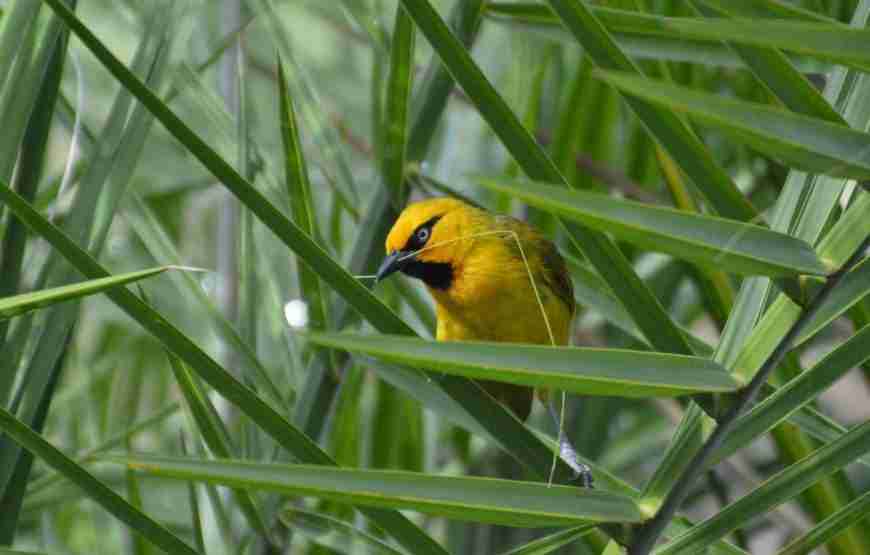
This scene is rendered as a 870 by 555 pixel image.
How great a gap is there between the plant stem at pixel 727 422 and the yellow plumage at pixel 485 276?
868 millimetres

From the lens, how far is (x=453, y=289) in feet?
6.97

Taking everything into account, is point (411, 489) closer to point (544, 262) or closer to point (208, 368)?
point (208, 368)

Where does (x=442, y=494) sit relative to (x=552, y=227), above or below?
below

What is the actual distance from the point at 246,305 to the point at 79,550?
1.10 metres

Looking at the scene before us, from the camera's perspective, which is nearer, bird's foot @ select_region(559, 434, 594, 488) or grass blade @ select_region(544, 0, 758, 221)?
grass blade @ select_region(544, 0, 758, 221)

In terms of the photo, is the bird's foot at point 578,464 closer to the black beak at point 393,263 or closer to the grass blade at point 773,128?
the black beak at point 393,263

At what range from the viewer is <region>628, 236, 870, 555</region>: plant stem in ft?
3.45

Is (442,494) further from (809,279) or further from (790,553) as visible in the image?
(790,553)

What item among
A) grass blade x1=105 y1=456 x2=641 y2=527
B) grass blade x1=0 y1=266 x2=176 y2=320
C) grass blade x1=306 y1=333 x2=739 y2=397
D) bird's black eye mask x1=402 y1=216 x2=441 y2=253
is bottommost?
grass blade x1=105 y1=456 x2=641 y2=527

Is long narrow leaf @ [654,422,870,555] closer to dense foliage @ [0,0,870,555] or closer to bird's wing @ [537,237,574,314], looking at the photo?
dense foliage @ [0,0,870,555]

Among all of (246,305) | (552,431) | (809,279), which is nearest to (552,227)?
(552,431)

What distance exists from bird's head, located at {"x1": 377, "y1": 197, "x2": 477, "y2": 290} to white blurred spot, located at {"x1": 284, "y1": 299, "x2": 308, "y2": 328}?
137mm

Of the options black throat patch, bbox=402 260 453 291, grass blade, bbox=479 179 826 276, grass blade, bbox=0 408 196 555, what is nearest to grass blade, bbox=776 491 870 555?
grass blade, bbox=479 179 826 276

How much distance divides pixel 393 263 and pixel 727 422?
0.88 metres
